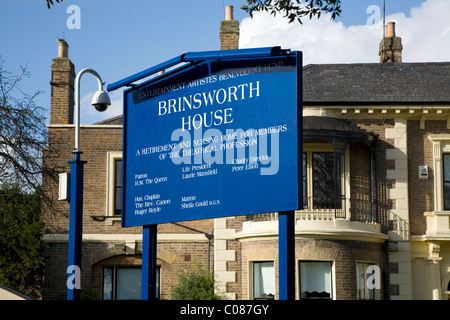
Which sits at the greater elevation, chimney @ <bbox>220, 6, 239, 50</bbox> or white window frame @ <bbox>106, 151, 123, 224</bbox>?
chimney @ <bbox>220, 6, 239, 50</bbox>

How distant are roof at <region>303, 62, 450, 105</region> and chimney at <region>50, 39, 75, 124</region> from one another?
8.14 meters

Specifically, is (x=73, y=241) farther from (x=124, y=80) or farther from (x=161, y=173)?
(x=124, y=80)

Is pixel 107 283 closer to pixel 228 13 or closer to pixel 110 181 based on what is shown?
→ pixel 110 181

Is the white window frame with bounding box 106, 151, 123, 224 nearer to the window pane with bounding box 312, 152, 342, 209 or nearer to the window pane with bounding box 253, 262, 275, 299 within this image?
the window pane with bounding box 253, 262, 275, 299

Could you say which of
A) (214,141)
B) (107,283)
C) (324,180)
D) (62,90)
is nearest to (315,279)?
(324,180)

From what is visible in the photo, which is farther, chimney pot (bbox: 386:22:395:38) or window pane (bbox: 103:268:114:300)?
chimney pot (bbox: 386:22:395:38)

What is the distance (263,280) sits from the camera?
22.7 metres

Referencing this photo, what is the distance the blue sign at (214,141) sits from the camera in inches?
426

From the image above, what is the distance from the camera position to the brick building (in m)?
22.4

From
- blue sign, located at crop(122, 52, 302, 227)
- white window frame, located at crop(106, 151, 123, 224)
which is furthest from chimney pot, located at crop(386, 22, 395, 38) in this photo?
blue sign, located at crop(122, 52, 302, 227)

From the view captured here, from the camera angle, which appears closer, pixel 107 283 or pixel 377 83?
pixel 107 283

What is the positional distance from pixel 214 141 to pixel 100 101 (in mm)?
3663

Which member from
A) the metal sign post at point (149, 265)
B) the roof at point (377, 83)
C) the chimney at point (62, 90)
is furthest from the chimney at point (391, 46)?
the metal sign post at point (149, 265)

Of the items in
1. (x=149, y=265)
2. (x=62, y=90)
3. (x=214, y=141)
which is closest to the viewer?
(x=214, y=141)
